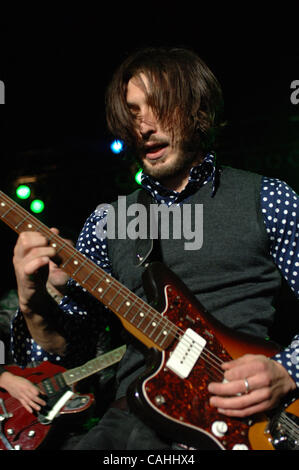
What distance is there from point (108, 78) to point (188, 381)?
292 centimetres

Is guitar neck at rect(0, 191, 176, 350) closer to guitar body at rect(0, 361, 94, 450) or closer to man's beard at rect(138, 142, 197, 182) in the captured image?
man's beard at rect(138, 142, 197, 182)

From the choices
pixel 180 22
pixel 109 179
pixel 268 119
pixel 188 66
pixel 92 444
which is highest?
pixel 180 22

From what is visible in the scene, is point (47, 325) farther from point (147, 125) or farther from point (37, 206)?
point (37, 206)

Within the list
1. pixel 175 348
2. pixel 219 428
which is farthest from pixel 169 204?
pixel 219 428

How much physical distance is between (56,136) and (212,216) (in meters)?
2.75

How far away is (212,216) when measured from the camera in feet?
5.24

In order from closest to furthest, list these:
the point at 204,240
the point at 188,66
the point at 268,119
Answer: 1. the point at 204,240
2. the point at 188,66
3. the point at 268,119

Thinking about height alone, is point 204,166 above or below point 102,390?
above

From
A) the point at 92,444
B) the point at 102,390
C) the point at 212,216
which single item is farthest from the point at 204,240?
the point at 102,390

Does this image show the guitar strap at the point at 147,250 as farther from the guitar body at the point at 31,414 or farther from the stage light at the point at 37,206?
the stage light at the point at 37,206

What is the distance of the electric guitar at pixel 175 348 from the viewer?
106 centimetres
